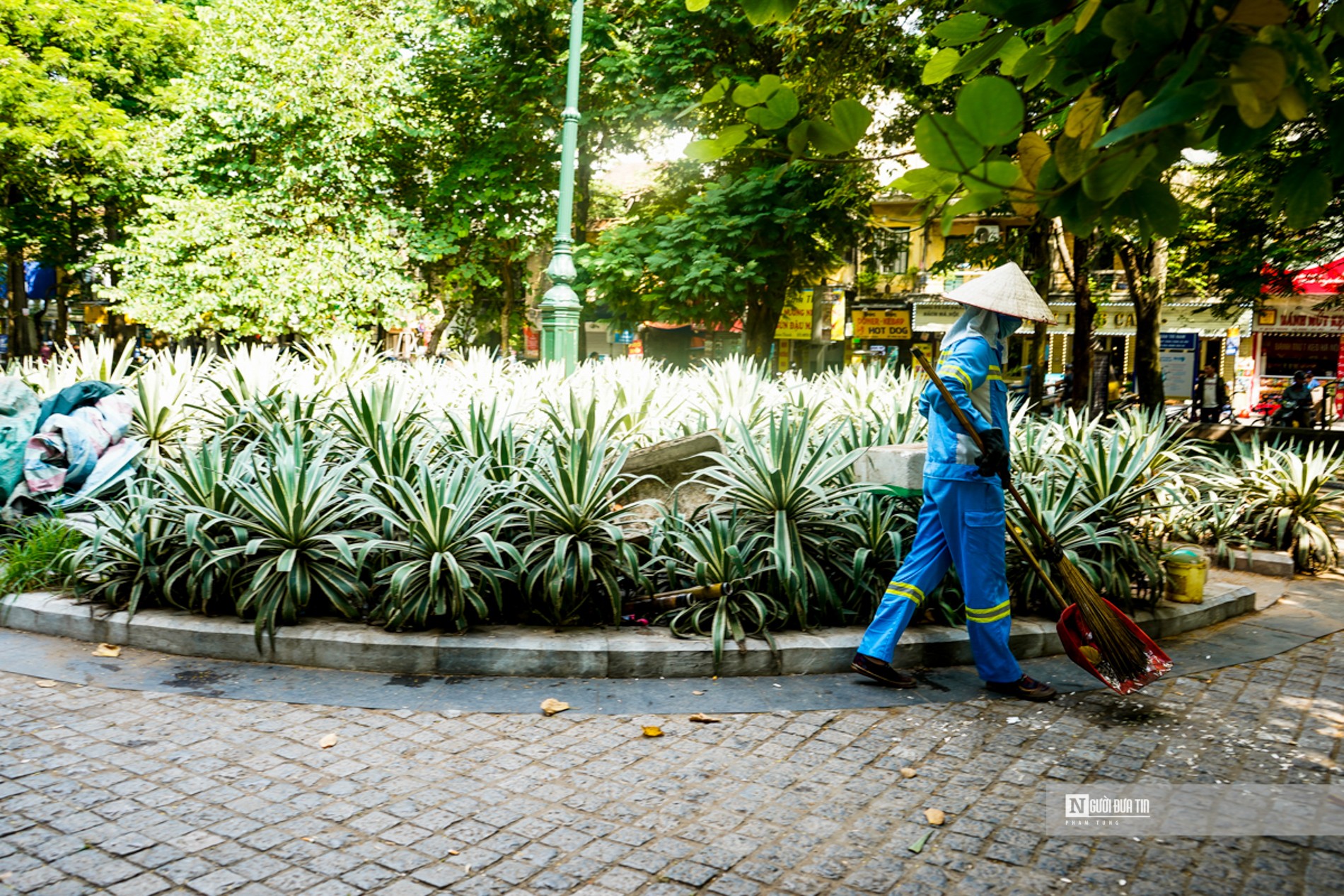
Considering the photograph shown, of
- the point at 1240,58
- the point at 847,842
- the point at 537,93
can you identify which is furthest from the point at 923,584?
the point at 537,93

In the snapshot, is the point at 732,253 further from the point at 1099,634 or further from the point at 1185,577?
the point at 1099,634

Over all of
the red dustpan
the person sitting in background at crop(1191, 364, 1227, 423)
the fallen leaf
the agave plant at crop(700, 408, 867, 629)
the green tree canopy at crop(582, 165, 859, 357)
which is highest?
the green tree canopy at crop(582, 165, 859, 357)

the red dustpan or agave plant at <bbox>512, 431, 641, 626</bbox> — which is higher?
agave plant at <bbox>512, 431, 641, 626</bbox>

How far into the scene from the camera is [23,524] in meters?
6.43

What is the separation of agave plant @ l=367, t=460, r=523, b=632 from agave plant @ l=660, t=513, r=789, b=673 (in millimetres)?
954

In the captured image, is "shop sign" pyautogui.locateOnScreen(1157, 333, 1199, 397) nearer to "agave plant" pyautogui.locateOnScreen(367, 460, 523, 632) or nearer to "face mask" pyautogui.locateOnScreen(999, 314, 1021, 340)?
"face mask" pyautogui.locateOnScreen(999, 314, 1021, 340)

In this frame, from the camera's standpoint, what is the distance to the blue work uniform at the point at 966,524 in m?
4.60

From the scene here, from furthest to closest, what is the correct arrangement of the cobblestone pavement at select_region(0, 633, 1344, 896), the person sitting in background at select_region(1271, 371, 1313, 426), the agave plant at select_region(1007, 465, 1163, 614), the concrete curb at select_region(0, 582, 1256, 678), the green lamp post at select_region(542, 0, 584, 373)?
the person sitting in background at select_region(1271, 371, 1313, 426) → the green lamp post at select_region(542, 0, 584, 373) → the agave plant at select_region(1007, 465, 1163, 614) → the concrete curb at select_region(0, 582, 1256, 678) → the cobblestone pavement at select_region(0, 633, 1344, 896)

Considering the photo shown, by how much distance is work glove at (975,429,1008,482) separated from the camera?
4523 millimetres

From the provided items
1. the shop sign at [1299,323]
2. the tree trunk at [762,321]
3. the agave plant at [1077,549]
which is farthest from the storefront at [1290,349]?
the agave plant at [1077,549]

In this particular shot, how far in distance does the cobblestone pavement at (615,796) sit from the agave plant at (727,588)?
0.77 meters

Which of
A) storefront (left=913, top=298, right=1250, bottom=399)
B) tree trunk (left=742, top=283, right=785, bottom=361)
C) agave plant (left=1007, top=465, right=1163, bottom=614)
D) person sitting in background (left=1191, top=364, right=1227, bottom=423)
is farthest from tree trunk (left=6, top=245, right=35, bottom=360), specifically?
person sitting in background (left=1191, top=364, right=1227, bottom=423)

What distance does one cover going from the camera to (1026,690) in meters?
4.66

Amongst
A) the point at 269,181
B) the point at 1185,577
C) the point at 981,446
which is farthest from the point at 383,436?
the point at 269,181
